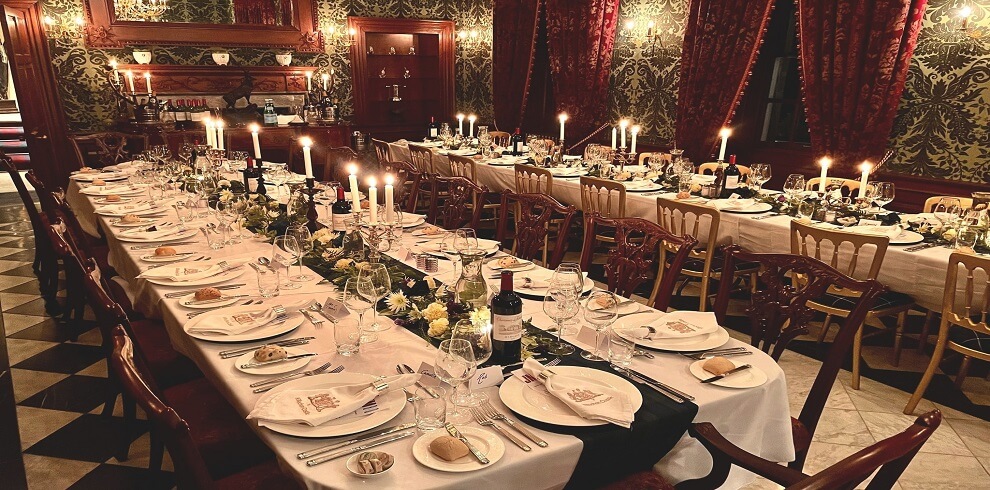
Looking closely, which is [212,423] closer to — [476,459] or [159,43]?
[476,459]

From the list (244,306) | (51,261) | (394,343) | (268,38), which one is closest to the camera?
(394,343)

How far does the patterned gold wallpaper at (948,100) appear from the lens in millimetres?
4598

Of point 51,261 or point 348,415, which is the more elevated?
point 348,415

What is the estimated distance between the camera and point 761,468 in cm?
130

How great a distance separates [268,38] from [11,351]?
20.3 feet

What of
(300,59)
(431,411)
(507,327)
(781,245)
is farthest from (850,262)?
(300,59)

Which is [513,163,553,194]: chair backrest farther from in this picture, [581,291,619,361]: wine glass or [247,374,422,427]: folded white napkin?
[247,374,422,427]: folded white napkin

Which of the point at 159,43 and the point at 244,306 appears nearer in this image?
the point at 244,306

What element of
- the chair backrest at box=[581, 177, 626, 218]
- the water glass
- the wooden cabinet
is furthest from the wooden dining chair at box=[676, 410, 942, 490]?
the wooden cabinet

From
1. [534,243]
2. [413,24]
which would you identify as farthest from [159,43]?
[534,243]

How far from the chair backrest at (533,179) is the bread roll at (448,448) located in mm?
3677

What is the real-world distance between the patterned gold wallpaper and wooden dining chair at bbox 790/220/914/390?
7.31 feet

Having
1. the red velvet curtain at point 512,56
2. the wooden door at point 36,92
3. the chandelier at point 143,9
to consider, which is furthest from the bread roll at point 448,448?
the chandelier at point 143,9

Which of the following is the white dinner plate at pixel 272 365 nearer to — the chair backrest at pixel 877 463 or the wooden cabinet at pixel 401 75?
the chair backrest at pixel 877 463
